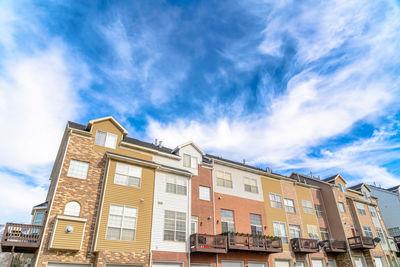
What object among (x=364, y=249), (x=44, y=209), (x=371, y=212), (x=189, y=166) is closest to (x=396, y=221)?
(x=371, y=212)

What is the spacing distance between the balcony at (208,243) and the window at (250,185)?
23.1 ft

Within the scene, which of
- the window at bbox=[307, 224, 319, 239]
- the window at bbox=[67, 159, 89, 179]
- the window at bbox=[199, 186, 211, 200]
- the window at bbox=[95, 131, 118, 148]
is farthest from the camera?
the window at bbox=[307, 224, 319, 239]

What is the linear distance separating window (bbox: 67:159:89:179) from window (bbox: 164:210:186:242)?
262 inches

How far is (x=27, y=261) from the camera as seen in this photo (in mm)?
19344

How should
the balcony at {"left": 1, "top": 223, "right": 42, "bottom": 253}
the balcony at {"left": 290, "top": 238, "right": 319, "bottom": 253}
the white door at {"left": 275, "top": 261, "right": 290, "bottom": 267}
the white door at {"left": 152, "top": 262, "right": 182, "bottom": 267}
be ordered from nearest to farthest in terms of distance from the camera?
the balcony at {"left": 1, "top": 223, "right": 42, "bottom": 253}
the white door at {"left": 152, "top": 262, "right": 182, "bottom": 267}
the white door at {"left": 275, "top": 261, "right": 290, "bottom": 267}
the balcony at {"left": 290, "top": 238, "right": 319, "bottom": 253}

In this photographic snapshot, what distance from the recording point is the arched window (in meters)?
16.5

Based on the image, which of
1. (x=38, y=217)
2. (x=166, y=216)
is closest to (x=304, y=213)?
(x=166, y=216)

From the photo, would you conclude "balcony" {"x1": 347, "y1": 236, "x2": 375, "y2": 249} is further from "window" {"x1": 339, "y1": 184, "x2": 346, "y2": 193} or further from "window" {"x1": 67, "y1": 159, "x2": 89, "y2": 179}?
"window" {"x1": 67, "y1": 159, "x2": 89, "y2": 179}

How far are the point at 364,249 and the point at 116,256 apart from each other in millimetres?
28343

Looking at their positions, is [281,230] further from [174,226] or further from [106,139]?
[106,139]

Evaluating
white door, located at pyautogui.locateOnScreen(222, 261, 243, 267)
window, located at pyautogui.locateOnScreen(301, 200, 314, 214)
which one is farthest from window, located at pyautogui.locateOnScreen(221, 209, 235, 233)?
window, located at pyautogui.locateOnScreen(301, 200, 314, 214)

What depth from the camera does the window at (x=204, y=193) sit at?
22.9 metres

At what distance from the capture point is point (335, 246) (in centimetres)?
2783

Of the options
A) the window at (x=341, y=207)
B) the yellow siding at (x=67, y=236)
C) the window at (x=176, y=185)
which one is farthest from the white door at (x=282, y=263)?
the yellow siding at (x=67, y=236)
